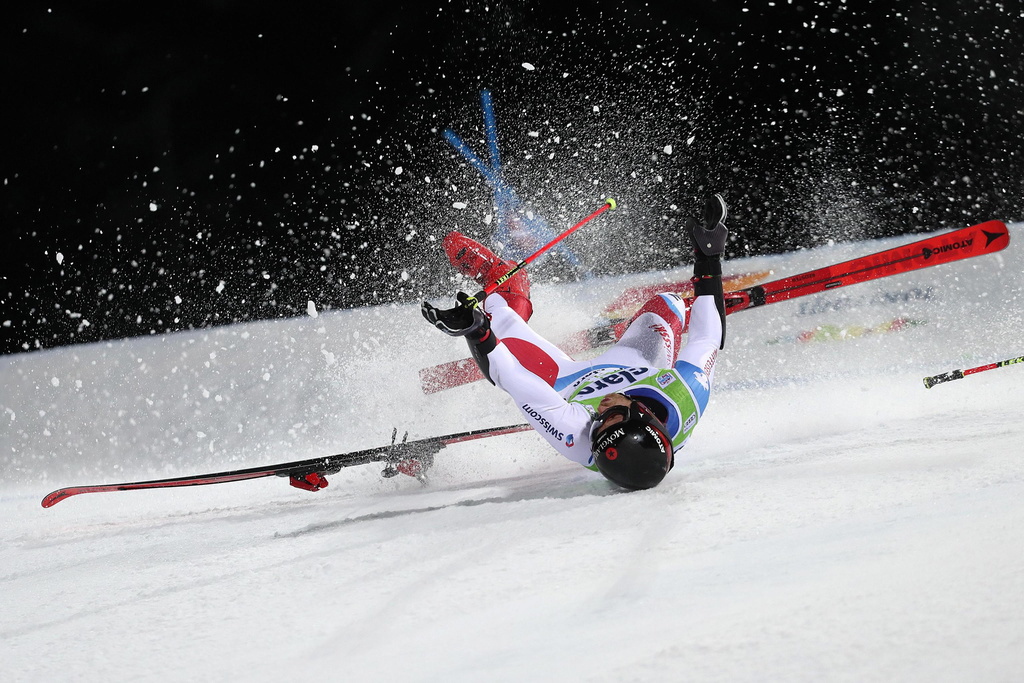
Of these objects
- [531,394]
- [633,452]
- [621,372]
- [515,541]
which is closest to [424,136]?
[621,372]

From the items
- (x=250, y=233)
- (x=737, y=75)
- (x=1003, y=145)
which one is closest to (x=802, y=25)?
(x=737, y=75)

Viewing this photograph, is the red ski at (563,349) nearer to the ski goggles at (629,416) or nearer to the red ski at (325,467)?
the red ski at (325,467)

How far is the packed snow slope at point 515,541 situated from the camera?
1.33m

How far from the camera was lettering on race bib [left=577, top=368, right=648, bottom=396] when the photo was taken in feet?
9.12

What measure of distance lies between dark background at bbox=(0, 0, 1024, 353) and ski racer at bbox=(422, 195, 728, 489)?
2.06 metres

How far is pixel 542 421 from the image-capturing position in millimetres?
2574

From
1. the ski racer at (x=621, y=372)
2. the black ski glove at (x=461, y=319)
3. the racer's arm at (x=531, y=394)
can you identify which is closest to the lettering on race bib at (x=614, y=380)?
the ski racer at (x=621, y=372)

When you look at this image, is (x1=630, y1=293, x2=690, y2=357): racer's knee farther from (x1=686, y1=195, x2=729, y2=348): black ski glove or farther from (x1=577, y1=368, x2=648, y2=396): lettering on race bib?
(x1=577, y1=368, x2=648, y2=396): lettering on race bib

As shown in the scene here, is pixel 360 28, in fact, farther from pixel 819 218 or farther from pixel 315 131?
pixel 819 218

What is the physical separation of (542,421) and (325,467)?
843 mm

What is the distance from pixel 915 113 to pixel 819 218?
39.5 inches

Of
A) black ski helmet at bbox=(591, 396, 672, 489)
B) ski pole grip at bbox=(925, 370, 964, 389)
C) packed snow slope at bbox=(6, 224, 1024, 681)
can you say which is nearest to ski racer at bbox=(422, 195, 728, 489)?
black ski helmet at bbox=(591, 396, 672, 489)

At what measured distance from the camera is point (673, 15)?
5.38 m

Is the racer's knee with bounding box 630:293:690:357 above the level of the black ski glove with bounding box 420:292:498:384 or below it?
below
